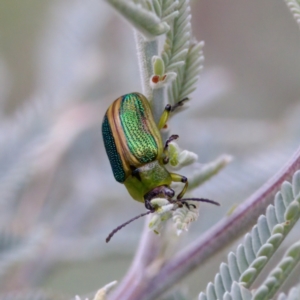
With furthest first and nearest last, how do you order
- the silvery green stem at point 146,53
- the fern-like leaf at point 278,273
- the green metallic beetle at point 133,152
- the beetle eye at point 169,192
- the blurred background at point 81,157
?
1. the blurred background at point 81,157
2. the green metallic beetle at point 133,152
3. the beetle eye at point 169,192
4. the silvery green stem at point 146,53
5. the fern-like leaf at point 278,273

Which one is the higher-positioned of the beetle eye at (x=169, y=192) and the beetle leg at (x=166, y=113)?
the beetle leg at (x=166, y=113)

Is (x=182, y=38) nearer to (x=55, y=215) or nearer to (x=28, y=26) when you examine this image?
(x=55, y=215)

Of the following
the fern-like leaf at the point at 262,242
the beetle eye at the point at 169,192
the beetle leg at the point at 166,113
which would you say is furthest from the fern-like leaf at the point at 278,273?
the beetle eye at the point at 169,192

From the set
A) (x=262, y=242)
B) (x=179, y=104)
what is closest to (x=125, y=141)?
(x=179, y=104)

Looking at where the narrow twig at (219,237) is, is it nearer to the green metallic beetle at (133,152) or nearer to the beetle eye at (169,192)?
the beetle eye at (169,192)

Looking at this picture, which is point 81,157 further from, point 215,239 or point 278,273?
point 278,273

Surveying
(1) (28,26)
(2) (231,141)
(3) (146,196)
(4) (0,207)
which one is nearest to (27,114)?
(4) (0,207)
